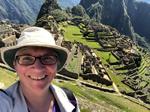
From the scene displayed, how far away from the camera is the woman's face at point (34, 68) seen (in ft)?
16.3

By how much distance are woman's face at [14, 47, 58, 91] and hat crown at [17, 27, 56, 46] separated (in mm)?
126

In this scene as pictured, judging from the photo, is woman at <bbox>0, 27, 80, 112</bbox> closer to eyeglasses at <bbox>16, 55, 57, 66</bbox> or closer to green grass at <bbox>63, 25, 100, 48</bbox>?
eyeglasses at <bbox>16, 55, 57, 66</bbox>

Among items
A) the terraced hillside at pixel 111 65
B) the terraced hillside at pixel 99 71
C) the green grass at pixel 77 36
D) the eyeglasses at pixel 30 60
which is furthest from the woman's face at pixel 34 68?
the green grass at pixel 77 36

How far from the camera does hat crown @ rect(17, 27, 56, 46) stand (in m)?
4.99

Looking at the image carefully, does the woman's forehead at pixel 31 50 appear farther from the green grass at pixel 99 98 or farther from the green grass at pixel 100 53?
the green grass at pixel 100 53

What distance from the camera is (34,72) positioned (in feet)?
16.3

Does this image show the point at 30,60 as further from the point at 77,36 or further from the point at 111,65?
the point at 77,36

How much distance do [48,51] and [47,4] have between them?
147353 millimetres

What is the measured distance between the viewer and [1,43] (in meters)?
47.7

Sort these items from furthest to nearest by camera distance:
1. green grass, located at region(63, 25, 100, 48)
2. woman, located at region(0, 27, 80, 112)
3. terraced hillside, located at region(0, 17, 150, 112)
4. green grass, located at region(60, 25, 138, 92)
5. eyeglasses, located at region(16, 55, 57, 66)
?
green grass, located at region(63, 25, 100, 48) → green grass, located at region(60, 25, 138, 92) → terraced hillside, located at region(0, 17, 150, 112) → eyeglasses, located at region(16, 55, 57, 66) → woman, located at region(0, 27, 80, 112)

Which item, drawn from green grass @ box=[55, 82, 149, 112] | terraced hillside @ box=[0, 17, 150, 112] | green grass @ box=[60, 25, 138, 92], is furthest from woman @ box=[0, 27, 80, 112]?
green grass @ box=[60, 25, 138, 92]

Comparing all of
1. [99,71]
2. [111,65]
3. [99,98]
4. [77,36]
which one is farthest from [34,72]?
[77,36]

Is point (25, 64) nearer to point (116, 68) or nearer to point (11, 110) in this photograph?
point (11, 110)

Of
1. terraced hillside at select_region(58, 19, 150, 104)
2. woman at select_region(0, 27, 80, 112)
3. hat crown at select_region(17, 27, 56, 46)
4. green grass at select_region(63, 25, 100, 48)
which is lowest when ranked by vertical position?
terraced hillside at select_region(58, 19, 150, 104)
